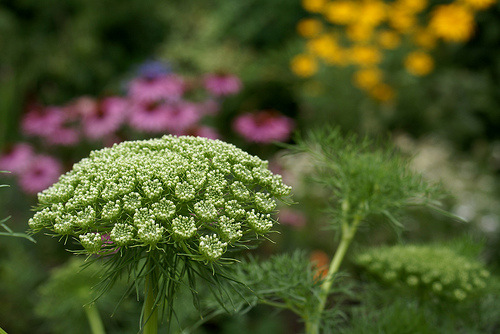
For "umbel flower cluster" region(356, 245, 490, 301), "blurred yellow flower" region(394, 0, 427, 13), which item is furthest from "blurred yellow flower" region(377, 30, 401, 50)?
"umbel flower cluster" region(356, 245, 490, 301)

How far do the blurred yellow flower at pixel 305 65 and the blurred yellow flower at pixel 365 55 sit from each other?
1.19 ft

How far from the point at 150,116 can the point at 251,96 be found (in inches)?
111

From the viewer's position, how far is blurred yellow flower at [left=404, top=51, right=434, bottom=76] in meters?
4.33

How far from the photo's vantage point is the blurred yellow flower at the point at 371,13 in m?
4.51

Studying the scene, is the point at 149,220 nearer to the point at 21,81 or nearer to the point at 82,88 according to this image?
the point at 21,81

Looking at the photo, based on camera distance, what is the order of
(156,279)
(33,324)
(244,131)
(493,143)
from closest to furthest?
1. (156,279)
2. (33,324)
3. (244,131)
4. (493,143)

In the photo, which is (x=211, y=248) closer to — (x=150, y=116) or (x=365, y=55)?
(x=150, y=116)

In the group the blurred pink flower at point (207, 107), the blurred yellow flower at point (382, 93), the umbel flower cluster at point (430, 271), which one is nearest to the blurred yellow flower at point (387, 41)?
the blurred yellow flower at point (382, 93)

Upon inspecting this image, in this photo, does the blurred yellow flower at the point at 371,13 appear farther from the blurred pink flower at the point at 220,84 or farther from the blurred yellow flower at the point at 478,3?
the blurred pink flower at the point at 220,84

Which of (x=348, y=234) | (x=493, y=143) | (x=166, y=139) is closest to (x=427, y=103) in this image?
(x=493, y=143)

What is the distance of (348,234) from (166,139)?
1.75ft

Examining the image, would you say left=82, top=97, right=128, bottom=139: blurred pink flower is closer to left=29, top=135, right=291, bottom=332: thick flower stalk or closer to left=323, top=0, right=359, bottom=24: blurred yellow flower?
left=29, top=135, right=291, bottom=332: thick flower stalk

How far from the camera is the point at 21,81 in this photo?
15.9 feet

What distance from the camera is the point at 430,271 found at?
124 cm
